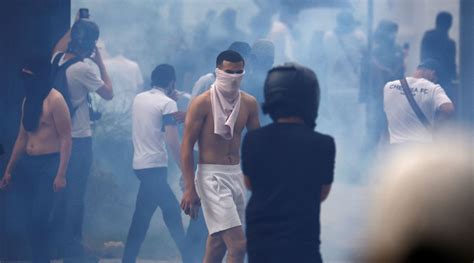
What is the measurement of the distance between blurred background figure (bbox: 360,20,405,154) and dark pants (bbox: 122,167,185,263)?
216cm

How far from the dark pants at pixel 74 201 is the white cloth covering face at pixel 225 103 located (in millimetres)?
2552

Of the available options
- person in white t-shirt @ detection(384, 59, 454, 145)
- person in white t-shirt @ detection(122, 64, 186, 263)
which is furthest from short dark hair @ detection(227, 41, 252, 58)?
person in white t-shirt @ detection(384, 59, 454, 145)

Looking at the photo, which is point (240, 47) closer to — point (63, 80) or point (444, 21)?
point (63, 80)

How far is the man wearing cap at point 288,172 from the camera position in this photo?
519 cm

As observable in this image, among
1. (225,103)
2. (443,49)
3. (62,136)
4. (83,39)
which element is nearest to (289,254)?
(225,103)

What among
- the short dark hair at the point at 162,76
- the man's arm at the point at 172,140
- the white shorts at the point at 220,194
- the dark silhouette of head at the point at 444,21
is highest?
the dark silhouette of head at the point at 444,21

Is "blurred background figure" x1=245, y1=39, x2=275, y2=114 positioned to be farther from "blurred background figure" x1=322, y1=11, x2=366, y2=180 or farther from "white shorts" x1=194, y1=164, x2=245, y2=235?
"white shorts" x1=194, y1=164, x2=245, y2=235

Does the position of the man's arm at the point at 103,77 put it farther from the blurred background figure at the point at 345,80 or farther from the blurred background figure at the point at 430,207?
the blurred background figure at the point at 430,207

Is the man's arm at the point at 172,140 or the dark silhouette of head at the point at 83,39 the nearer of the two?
the man's arm at the point at 172,140

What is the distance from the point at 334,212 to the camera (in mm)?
10578

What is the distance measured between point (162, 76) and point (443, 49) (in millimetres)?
2886

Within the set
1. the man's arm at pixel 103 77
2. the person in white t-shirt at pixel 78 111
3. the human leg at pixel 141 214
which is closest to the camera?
the human leg at pixel 141 214

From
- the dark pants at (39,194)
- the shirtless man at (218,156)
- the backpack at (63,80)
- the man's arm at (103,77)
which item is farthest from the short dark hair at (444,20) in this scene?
the dark pants at (39,194)

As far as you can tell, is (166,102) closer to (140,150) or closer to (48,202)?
(140,150)
